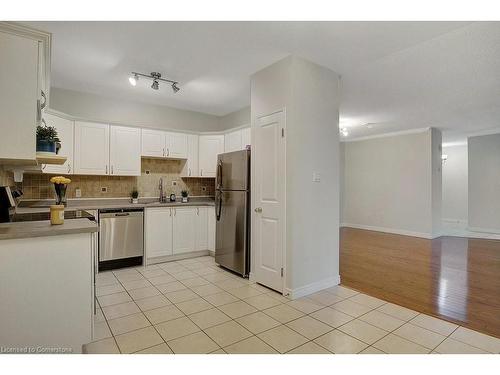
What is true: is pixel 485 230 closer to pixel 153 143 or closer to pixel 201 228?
pixel 201 228

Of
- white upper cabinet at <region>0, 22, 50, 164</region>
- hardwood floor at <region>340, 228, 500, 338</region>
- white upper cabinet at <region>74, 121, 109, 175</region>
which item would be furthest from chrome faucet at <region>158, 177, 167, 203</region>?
hardwood floor at <region>340, 228, 500, 338</region>

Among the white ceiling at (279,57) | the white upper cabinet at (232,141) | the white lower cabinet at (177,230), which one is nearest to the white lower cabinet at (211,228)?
the white lower cabinet at (177,230)

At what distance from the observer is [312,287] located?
308 cm

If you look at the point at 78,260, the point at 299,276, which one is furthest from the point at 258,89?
the point at 78,260

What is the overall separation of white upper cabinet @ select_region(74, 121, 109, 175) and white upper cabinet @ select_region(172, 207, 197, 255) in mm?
1263

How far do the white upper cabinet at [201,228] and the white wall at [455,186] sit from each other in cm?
842

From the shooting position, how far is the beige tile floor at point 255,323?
6.64 feet

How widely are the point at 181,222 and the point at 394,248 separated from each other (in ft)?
13.2

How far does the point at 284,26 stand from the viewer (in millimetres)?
2449

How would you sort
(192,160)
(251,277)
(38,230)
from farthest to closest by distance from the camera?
(192,160), (251,277), (38,230)

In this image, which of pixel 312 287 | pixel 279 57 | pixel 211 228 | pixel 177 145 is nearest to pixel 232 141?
pixel 177 145

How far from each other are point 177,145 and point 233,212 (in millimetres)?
1753

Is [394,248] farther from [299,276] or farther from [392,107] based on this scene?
[299,276]

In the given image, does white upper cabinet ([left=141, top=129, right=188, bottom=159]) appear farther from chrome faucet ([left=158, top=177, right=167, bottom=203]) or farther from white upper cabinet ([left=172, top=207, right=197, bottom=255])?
white upper cabinet ([left=172, top=207, right=197, bottom=255])
